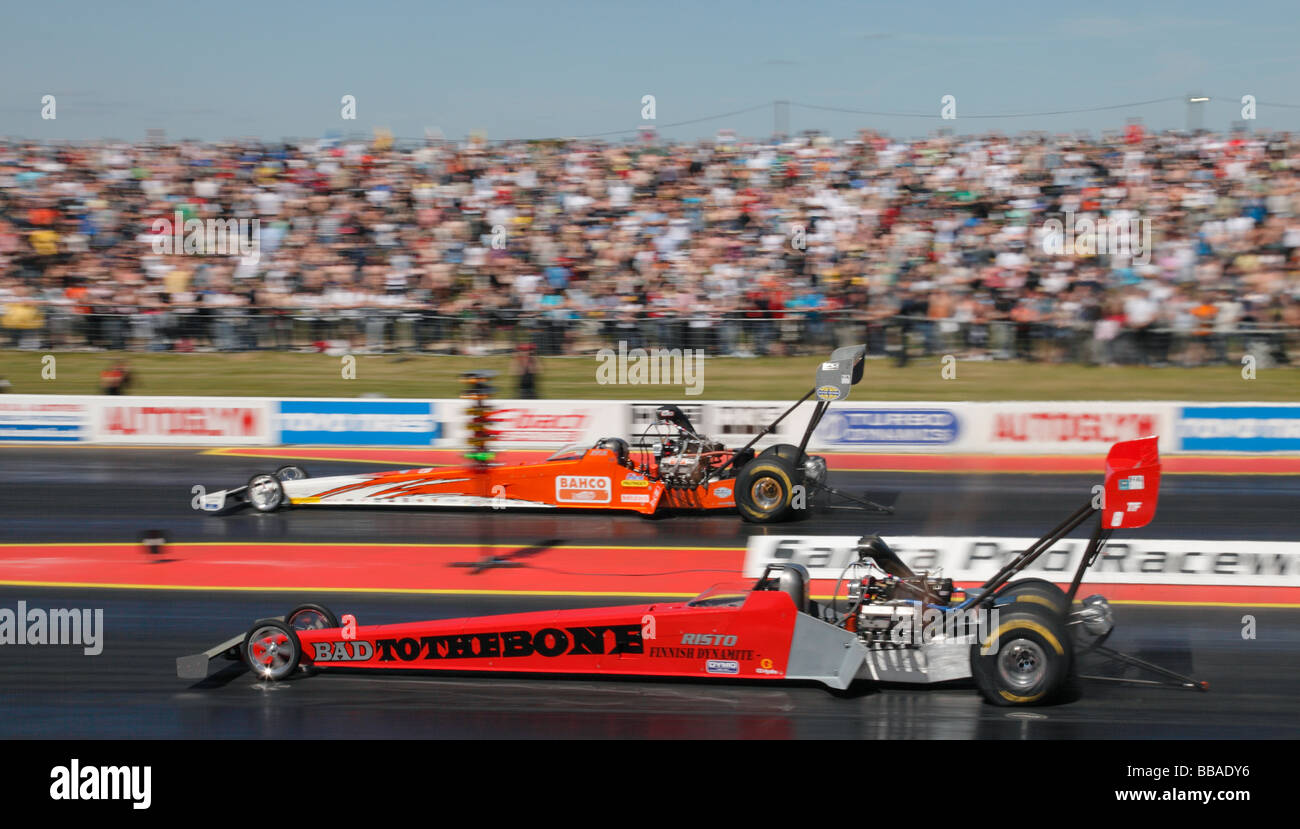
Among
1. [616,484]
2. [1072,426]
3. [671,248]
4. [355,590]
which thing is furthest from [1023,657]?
[671,248]

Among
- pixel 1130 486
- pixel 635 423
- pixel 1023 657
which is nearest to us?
pixel 1130 486

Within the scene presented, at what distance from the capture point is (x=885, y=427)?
1521 centimetres

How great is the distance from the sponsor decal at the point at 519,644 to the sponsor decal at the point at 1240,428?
1052 centimetres

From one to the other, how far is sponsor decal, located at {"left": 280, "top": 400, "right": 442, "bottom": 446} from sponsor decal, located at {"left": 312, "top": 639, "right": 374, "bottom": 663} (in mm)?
9012

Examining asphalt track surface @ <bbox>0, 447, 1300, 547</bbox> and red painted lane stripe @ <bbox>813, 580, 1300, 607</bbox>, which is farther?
asphalt track surface @ <bbox>0, 447, 1300, 547</bbox>

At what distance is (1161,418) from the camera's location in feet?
48.5

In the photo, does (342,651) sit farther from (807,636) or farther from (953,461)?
(953,461)

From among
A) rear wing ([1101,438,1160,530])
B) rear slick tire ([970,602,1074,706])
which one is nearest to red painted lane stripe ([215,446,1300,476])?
rear slick tire ([970,602,1074,706])

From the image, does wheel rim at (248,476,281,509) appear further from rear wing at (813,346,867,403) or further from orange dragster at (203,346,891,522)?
rear wing at (813,346,867,403)

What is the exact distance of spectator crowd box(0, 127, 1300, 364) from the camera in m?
18.5

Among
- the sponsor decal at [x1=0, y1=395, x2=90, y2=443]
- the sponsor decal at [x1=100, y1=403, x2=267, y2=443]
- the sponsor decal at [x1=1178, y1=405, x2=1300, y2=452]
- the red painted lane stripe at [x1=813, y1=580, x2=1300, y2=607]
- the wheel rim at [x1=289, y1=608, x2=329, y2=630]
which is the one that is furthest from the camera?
the sponsor decal at [x1=0, y1=395, x2=90, y2=443]

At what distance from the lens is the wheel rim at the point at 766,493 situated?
11.1 meters

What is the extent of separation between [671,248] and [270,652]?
13.9 metres
